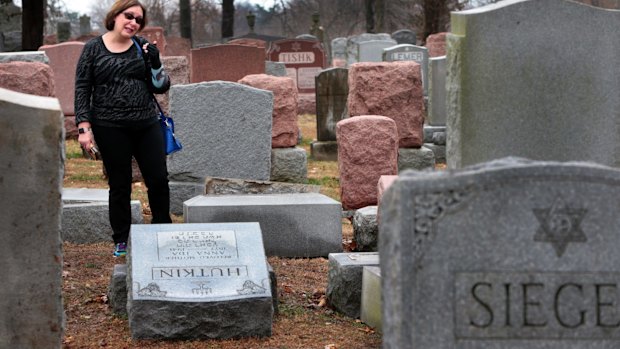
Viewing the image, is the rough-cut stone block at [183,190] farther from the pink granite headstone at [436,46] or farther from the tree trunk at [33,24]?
the pink granite headstone at [436,46]

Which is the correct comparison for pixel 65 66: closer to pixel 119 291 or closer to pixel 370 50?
pixel 119 291

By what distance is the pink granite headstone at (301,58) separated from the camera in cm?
2473

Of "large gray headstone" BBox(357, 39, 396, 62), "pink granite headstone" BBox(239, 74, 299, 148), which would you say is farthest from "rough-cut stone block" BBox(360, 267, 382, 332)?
"large gray headstone" BBox(357, 39, 396, 62)

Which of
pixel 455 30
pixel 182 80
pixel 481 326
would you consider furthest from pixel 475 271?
pixel 182 80

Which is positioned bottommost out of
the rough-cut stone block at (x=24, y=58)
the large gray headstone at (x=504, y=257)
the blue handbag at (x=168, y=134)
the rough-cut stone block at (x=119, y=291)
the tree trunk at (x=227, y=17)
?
the rough-cut stone block at (x=119, y=291)

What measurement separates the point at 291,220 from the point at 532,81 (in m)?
3.07

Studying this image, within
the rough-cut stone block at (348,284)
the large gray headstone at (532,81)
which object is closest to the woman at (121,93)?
the rough-cut stone block at (348,284)

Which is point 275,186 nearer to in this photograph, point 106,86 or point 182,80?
point 106,86

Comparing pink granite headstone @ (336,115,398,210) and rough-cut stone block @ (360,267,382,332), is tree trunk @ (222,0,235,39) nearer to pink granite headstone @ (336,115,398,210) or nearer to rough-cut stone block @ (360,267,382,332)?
pink granite headstone @ (336,115,398,210)

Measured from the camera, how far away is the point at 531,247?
394 centimetres

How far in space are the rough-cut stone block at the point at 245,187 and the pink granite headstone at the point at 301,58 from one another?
598 inches

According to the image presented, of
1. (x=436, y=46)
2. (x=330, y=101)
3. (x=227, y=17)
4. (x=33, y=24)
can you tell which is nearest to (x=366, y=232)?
(x=330, y=101)

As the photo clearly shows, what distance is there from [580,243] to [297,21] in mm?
58612

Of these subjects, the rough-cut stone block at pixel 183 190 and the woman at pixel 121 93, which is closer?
the woman at pixel 121 93
